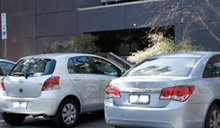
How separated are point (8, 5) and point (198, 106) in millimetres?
22504

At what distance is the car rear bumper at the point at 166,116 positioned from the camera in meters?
5.63

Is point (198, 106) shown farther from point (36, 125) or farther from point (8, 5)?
point (8, 5)

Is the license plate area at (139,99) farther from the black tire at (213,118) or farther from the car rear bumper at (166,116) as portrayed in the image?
the black tire at (213,118)

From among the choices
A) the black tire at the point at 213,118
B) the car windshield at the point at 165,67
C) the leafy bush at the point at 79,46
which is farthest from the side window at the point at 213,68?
the leafy bush at the point at 79,46

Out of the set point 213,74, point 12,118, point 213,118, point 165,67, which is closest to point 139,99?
point 165,67

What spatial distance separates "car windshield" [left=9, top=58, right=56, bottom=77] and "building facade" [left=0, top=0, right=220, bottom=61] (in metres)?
8.85

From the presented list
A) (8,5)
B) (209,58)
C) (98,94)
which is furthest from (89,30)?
(209,58)

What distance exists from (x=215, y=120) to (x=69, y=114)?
3.31 meters

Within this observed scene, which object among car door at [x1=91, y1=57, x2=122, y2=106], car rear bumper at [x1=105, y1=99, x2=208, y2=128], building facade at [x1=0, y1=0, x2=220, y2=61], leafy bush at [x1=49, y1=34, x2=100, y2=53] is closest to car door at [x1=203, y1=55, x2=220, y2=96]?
car rear bumper at [x1=105, y1=99, x2=208, y2=128]

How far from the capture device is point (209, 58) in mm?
6602

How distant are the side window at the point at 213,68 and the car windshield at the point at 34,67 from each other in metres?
3.32

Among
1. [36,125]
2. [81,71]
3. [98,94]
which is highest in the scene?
[81,71]

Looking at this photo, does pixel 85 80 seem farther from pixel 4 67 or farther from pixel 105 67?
pixel 4 67

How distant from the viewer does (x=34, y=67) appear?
8.27 meters
